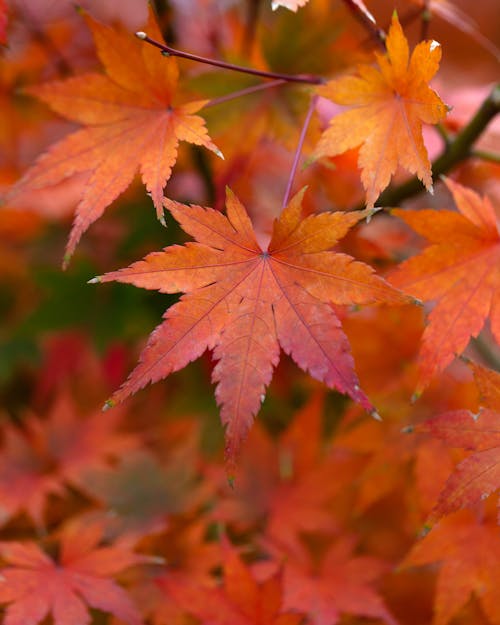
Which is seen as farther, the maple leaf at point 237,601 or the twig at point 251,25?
the twig at point 251,25

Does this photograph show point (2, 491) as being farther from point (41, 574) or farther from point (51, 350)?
point (51, 350)

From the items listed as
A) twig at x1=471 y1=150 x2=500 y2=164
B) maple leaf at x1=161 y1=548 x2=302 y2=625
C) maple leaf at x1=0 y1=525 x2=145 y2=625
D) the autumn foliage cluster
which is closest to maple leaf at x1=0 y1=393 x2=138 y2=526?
the autumn foliage cluster

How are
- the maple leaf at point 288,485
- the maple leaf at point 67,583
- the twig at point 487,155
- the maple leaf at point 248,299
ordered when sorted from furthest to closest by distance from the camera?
1. the maple leaf at point 288,485
2. the twig at point 487,155
3. the maple leaf at point 67,583
4. the maple leaf at point 248,299

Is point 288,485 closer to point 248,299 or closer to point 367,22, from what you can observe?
point 248,299

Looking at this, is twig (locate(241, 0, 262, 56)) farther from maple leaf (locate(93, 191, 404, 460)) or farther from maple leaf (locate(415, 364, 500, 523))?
maple leaf (locate(415, 364, 500, 523))

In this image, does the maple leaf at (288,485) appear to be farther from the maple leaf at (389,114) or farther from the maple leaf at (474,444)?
the maple leaf at (389,114)

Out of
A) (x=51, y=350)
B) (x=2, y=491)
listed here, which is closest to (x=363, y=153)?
(x=2, y=491)

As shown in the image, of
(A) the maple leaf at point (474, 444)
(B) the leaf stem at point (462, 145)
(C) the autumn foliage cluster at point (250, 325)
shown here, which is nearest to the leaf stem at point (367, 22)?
(C) the autumn foliage cluster at point (250, 325)
